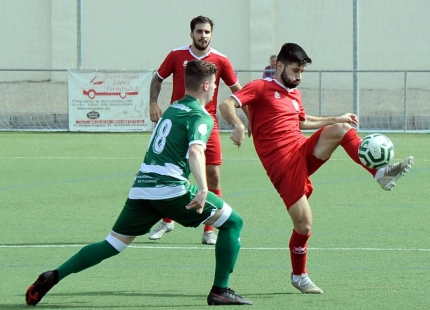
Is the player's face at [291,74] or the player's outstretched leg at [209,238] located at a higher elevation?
the player's face at [291,74]

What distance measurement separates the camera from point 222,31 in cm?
3278

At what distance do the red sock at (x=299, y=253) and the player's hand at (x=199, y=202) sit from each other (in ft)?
3.81

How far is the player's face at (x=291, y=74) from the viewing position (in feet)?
25.2

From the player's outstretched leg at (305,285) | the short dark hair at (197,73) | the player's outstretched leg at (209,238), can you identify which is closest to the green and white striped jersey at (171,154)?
the short dark hair at (197,73)

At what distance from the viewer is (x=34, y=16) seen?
33656 millimetres

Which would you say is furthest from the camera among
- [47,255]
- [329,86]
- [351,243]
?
[329,86]

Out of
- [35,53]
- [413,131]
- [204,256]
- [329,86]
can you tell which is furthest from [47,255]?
[35,53]

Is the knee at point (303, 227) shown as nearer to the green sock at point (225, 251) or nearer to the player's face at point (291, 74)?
the green sock at point (225, 251)

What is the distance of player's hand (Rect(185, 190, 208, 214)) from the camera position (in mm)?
6492

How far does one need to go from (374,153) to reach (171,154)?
1.54 m

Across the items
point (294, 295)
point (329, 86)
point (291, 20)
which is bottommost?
point (294, 295)

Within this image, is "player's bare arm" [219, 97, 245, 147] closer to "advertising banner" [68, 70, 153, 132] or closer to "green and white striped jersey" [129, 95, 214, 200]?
"green and white striped jersey" [129, 95, 214, 200]

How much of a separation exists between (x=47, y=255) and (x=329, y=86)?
2333 centimetres

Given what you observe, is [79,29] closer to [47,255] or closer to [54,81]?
[54,81]
